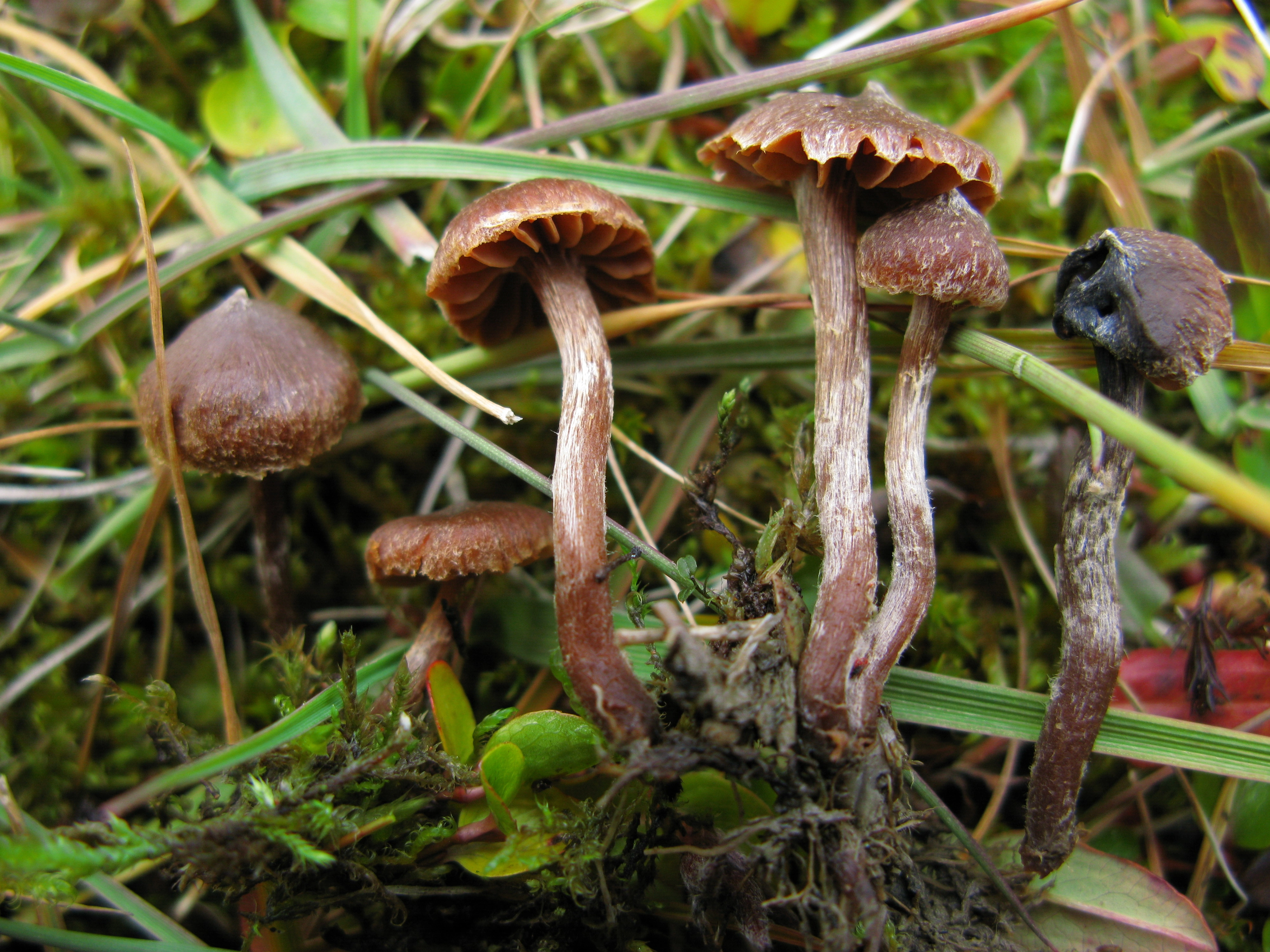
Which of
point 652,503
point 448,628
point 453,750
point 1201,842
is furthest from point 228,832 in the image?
point 1201,842

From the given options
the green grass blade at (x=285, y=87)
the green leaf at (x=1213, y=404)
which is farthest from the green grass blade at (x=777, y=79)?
the green leaf at (x=1213, y=404)

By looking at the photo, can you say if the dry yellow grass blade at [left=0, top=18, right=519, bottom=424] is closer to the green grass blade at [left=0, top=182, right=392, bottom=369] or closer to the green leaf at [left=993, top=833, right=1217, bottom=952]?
the green grass blade at [left=0, top=182, right=392, bottom=369]

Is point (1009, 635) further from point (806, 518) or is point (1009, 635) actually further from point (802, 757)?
point (802, 757)

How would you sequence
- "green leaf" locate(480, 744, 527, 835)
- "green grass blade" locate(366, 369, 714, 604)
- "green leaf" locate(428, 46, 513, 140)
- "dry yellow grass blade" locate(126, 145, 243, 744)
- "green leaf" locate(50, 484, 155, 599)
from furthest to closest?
1. "green leaf" locate(428, 46, 513, 140)
2. "green leaf" locate(50, 484, 155, 599)
3. "dry yellow grass blade" locate(126, 145, 243, 744)
4. "green grass blade" locate(366, 369, 714, 604)
5. "green leaf" locate(480, 744, 527, 835)

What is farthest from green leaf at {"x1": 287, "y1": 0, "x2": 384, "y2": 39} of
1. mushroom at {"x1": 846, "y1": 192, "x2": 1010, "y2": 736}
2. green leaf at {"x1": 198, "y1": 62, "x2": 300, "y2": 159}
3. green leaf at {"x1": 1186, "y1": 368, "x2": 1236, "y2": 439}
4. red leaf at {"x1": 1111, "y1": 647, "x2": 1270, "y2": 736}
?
red leaf at {"x1": 1111, "y1": 647, "x2": 1270, "y2": 736}

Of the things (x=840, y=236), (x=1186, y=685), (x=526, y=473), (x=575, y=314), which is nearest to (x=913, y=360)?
(x=840, y=236)

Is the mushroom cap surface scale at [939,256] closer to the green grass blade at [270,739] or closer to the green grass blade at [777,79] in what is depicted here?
the green grass blade at [777,79]
